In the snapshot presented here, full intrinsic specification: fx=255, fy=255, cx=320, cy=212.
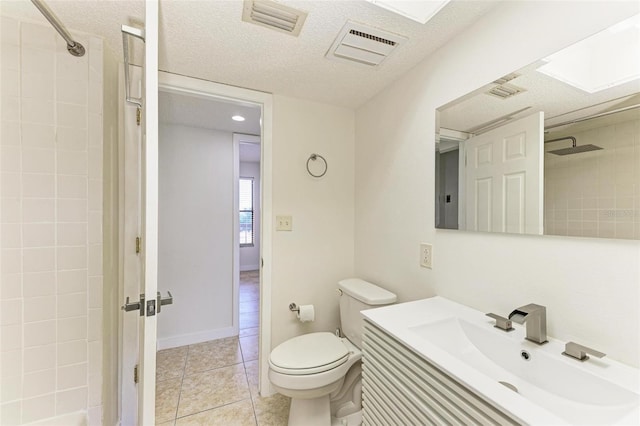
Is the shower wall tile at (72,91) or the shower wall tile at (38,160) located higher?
the shower wall tile at (72,91)

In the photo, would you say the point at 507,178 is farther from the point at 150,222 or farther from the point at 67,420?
the point at 67,420

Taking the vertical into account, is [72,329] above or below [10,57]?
below

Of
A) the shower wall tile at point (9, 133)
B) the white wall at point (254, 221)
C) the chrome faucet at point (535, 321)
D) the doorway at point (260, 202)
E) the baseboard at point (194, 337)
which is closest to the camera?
the chrome faucet at point (535, 321)

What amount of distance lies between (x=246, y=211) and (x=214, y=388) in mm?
4184

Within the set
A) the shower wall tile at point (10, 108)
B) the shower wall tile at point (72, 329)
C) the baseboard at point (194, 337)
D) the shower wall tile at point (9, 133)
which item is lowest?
the baseboard at point (194, 337)

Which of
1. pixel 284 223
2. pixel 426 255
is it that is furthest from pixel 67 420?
pixel 426 255

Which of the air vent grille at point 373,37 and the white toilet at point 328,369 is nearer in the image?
the air vent grille at point 373,37

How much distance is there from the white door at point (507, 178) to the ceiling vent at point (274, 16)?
3.17 feet

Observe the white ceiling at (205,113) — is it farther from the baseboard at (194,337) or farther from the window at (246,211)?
the window at (246,211)

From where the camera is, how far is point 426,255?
54.8 inches

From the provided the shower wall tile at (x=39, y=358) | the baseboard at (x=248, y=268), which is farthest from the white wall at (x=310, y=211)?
the baseboard at (x=248, y=268)

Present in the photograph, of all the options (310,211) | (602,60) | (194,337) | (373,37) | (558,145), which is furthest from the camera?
(194,337)

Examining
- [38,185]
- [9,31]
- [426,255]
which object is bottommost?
[426,255]

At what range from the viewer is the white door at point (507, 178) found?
938 millimetres
